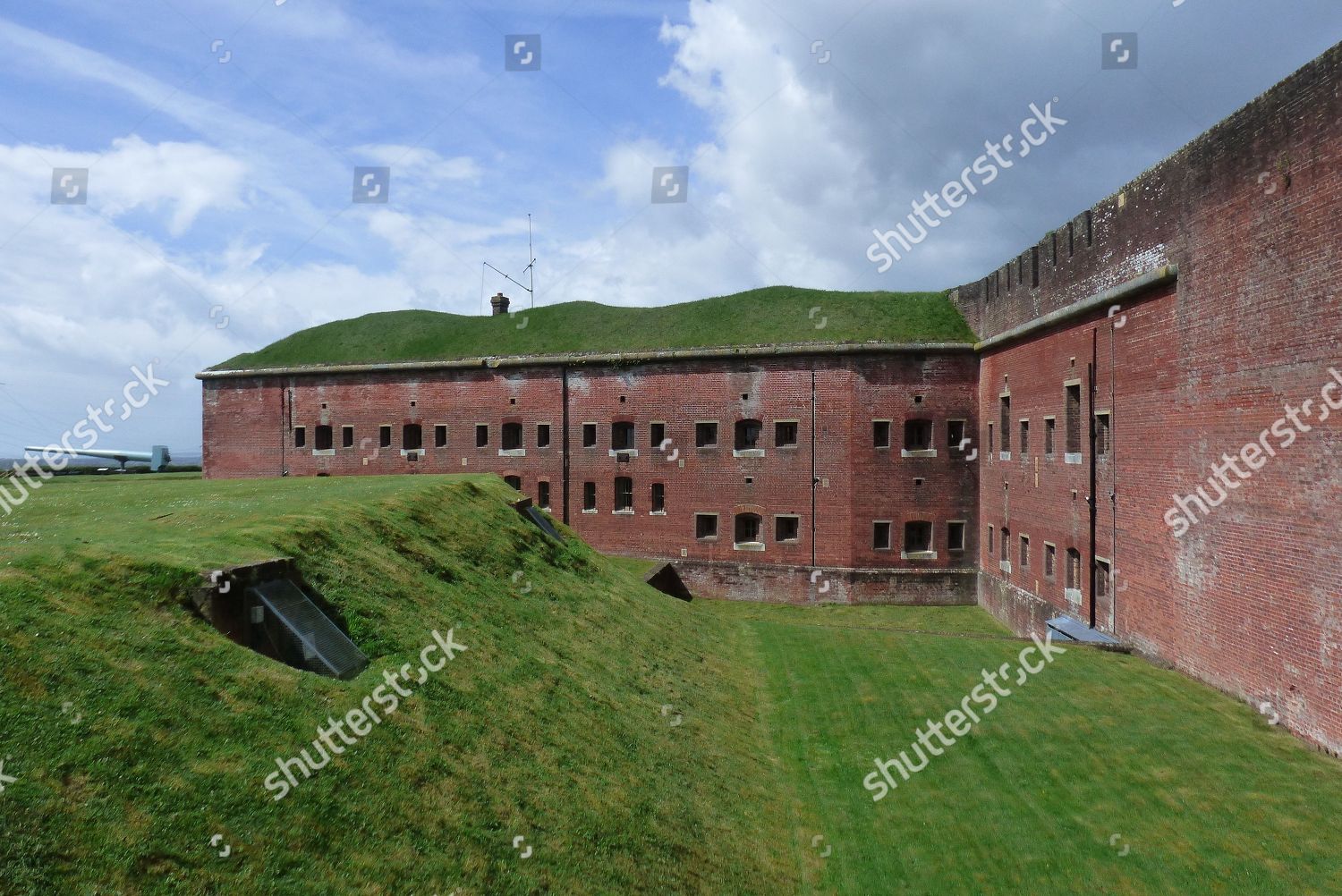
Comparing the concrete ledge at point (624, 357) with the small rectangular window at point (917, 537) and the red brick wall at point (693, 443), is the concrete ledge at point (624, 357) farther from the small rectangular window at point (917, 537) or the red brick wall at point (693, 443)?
the small rectangular window at point (917, 537)

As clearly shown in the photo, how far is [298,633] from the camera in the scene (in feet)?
26.8

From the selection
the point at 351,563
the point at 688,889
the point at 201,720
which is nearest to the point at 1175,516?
the point at 688,889

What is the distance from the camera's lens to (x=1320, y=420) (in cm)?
1158

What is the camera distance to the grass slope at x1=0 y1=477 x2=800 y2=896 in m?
5.14

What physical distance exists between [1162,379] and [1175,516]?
283cm

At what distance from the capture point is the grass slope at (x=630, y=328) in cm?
2931

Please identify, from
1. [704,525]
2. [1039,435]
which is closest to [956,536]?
[1039,435]

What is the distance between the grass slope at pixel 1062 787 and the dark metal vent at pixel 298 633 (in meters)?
5.82

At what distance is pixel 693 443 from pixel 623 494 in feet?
12.3

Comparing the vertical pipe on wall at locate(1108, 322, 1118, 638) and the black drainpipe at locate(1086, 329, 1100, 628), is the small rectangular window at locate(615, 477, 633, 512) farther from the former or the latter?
the vertical pipe on wall at locate(1108, 322, 1118, 638)

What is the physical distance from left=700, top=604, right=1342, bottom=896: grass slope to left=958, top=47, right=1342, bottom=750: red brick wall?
1.20m

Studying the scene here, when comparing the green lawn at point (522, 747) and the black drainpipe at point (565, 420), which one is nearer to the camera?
the green lawn at point (522, 747)

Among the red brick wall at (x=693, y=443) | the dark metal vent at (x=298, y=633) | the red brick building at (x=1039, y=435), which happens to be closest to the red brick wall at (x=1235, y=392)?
the red brick building at (x=1039, y=435)

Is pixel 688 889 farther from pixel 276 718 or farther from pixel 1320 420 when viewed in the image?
pixel 1320 420
